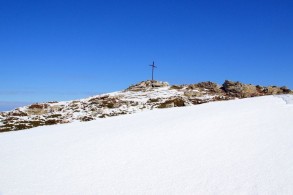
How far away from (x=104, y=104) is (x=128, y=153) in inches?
1165

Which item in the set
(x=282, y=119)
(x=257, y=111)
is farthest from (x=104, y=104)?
(x=282, y=119)

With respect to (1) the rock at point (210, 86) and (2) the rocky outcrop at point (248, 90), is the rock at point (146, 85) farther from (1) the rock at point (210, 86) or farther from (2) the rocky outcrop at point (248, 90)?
(2) the rocky outcrop at point (248, 90)

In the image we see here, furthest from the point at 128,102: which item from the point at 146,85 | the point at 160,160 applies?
the point at 160,160

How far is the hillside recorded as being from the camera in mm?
31000

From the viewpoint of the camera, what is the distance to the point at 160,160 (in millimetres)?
9000

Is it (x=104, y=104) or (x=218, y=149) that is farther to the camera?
(x=104, y=104)

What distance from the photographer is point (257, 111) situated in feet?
54.6

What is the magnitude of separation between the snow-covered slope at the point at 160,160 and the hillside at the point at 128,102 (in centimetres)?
1673

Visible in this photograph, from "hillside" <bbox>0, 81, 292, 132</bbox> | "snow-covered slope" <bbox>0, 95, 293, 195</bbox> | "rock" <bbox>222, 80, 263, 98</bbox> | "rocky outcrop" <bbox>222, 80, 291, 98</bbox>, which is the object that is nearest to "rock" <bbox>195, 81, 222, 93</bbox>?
"hillside" <bbox>0, 81, 292, 132</bbox>

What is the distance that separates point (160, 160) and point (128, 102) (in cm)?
3146

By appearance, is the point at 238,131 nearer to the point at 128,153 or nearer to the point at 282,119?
the point at 282,119

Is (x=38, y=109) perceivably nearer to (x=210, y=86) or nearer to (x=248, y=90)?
(x=210, y=86)

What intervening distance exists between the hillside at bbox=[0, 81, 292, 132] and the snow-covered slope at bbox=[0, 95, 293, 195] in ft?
54.9

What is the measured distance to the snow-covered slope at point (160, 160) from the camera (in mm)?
7039
